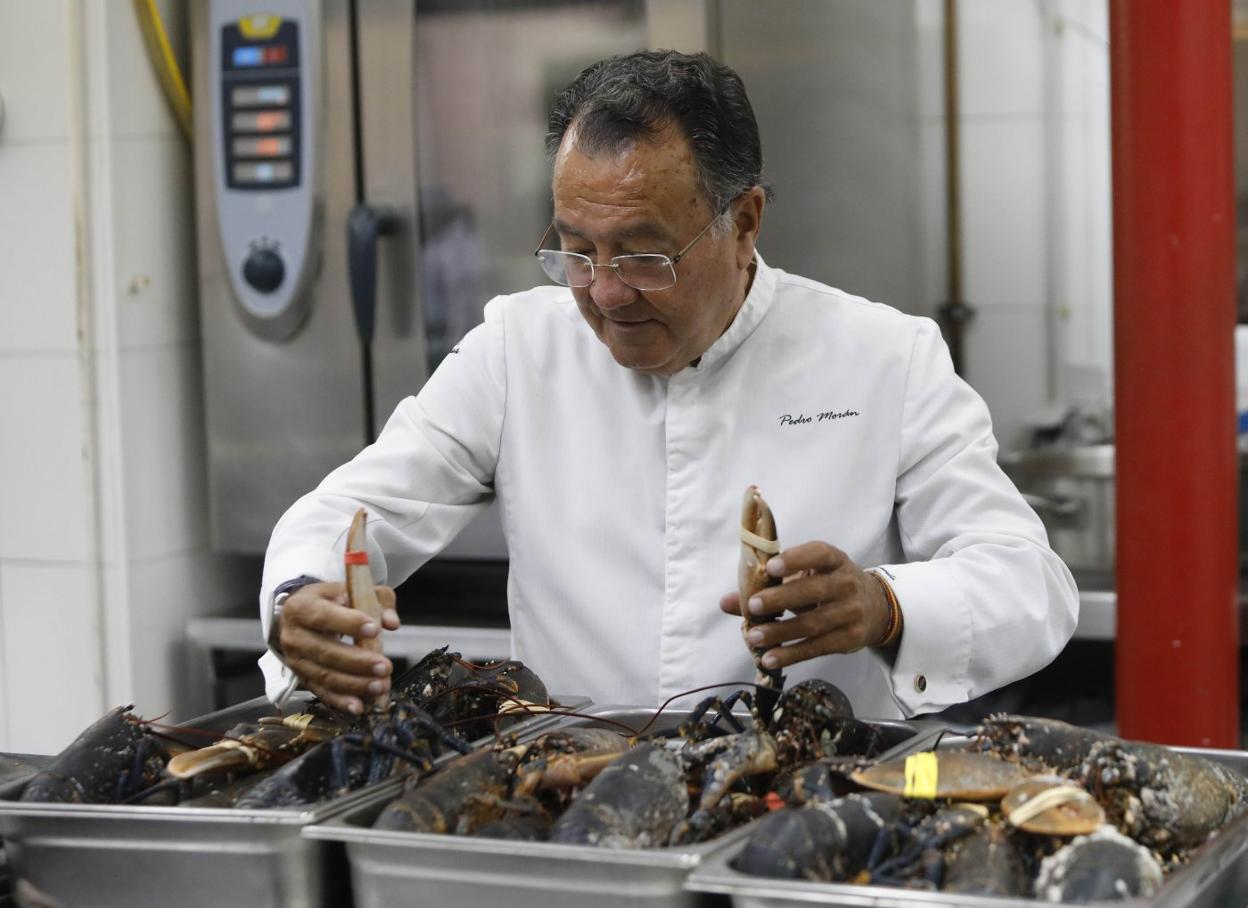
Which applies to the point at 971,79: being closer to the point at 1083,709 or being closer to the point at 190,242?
the point at 1083,709

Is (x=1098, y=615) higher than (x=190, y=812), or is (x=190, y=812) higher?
(x=190, y=812)

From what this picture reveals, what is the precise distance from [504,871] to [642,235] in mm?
833

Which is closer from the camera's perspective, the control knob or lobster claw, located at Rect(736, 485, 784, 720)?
lobster claw, located at Rect(736, 485, 784, 720)

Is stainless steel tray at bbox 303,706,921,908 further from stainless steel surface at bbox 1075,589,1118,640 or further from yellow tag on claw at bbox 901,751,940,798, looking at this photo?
stainless steel surface at bbox 1075,589,1118,640

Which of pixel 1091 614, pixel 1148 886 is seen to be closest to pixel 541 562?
pixel 1148 886

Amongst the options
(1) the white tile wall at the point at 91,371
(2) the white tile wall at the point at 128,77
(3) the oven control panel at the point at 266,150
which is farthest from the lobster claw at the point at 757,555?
(2) the white tile wall at the point at 128,77

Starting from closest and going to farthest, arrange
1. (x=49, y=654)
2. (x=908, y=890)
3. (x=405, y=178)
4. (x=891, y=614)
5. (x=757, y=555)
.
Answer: (x=908, y=890) < (x=757, y=555) < (x=891, y=614) < (x=405, y=178) < (x=49, y=654)

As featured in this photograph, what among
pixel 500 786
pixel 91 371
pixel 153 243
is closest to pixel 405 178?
pixel 153 243

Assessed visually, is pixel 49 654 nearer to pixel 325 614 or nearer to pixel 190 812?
pixel 325 614

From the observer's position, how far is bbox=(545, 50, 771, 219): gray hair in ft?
6.01

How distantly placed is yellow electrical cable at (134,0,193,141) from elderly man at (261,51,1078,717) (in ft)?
4.68

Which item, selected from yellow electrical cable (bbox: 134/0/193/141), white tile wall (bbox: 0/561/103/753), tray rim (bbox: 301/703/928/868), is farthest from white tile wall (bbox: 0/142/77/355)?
tray rim (bbox: 301/703/928/868)

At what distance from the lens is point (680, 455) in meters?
2.06

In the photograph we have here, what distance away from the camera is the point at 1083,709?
10.7 feet
